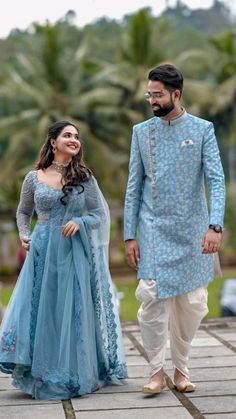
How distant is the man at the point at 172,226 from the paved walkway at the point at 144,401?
152 millimetres

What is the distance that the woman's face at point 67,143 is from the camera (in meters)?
6.08

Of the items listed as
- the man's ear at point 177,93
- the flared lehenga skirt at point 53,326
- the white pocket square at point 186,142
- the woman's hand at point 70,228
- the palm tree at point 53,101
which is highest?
the palm tree at point 53,101

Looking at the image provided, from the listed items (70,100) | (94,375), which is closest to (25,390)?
(94,375)

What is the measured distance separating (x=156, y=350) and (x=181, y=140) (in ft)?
3.99

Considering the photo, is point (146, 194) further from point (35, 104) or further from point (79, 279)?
point (35, 104)

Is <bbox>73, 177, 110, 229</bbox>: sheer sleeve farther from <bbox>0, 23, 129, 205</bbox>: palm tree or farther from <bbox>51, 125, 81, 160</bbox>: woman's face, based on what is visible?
<bbox>0, 23, 129, 205</bbox>: palm tree

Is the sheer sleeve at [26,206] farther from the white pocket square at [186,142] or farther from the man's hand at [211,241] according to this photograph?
the man's hand at [211,241]

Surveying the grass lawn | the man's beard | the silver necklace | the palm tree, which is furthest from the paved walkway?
the palm tree

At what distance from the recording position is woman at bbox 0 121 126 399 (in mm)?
5883

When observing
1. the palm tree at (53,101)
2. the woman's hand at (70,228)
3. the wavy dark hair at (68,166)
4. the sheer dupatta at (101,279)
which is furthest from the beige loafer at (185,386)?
the palm tree at (53,101)

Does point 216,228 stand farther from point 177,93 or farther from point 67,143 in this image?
point 67,143

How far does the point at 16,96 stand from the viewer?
39.5 m

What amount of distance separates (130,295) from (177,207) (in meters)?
31.6

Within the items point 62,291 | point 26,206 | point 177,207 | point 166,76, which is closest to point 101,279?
point 62,291
